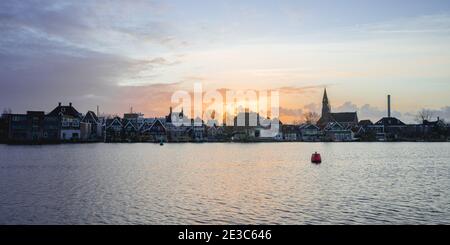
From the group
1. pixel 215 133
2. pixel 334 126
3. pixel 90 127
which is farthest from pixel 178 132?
pixel 334 126

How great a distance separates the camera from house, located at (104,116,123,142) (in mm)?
138375

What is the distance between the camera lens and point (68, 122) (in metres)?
120

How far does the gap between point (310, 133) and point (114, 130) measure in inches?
2792

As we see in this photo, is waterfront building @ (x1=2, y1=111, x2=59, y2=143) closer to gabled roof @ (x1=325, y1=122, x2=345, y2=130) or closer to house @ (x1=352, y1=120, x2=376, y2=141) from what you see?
gabled roof @ (x1=325, y1=122, x2=345, y2=130)

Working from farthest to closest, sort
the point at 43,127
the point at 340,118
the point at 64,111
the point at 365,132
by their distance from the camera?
the point at 340,118 → the point at 365,132 → the point at 64,111 → the point at 43,127

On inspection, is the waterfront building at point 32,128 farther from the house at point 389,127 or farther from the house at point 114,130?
the house at point 389,127

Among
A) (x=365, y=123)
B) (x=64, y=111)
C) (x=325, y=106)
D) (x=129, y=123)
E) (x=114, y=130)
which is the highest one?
(x=325, y=106)

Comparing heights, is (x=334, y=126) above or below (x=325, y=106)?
below

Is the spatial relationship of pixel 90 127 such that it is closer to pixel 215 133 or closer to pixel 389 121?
pixel 215 133

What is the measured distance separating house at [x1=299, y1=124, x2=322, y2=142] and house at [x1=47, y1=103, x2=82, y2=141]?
81.6 metres

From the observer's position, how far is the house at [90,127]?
419 feet

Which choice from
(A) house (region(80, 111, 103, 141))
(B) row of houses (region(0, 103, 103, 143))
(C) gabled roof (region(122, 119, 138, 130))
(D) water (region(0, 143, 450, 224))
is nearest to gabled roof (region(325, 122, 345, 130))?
(C) gabled roof (region(122, 119, 138, 130))

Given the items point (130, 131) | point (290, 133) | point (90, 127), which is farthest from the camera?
point (290, 133)
